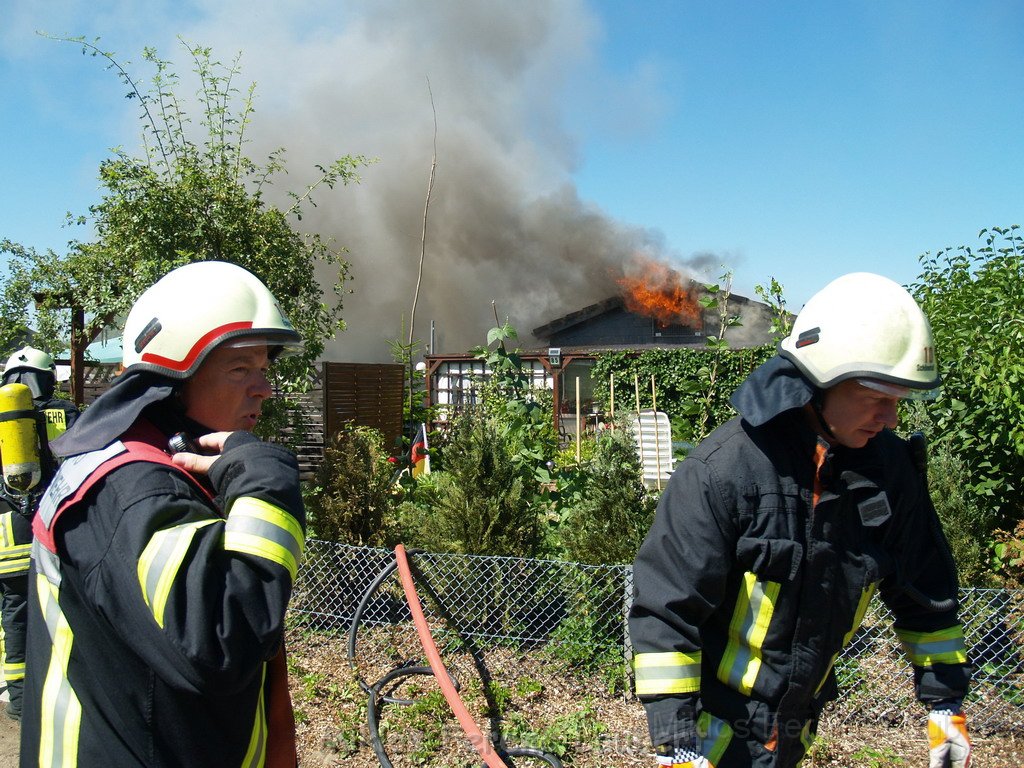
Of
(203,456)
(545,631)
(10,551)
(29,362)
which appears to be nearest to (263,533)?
(203,456)

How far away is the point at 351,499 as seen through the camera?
5020 millimetres

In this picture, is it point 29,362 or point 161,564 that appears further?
point 29,362

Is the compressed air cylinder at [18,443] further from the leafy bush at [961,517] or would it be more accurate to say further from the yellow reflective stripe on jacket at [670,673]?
the leafy bush at [961,517]

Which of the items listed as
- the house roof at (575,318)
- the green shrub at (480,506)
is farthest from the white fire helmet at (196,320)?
the house roof at (575,318)

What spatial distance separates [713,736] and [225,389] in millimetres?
1375

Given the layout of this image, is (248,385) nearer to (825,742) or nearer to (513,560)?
(513,560)

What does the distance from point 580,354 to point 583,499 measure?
1367 cm

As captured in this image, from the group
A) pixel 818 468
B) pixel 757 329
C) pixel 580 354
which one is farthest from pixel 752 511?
pixel 757 329

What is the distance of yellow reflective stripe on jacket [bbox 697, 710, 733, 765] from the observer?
1.71 meters

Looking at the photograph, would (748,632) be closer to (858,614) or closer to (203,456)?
(858,614)

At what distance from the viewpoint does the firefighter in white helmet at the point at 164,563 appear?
112 cm

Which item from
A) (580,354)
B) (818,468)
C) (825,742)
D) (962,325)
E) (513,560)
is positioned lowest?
(825,742)

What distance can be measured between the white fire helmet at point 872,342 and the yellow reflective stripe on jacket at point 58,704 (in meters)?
1.66

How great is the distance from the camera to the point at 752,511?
5.62 feet
